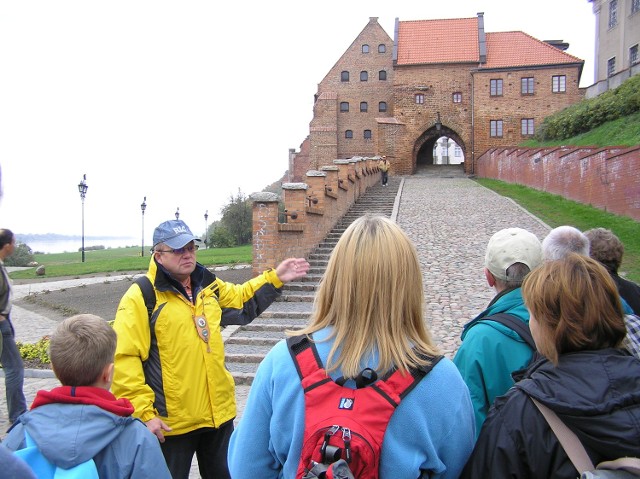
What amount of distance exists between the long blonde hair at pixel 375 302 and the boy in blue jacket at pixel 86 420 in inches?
35.7

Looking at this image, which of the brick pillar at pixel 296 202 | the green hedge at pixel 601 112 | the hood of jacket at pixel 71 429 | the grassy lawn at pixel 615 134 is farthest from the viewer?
the green hedge at pixel 601 112

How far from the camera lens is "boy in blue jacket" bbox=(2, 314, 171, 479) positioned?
2.11 metres

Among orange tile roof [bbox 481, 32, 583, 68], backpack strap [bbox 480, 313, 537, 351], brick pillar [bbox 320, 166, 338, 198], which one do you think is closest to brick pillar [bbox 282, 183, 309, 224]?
brick pillar [bbox 320, 166, 338, 198]

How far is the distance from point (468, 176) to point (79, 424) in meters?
37.1

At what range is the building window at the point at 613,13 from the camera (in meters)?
35.9

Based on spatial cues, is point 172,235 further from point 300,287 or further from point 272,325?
point 300,287

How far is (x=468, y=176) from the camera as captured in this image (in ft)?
122

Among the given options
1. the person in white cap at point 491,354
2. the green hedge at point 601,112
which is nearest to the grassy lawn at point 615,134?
the green hedge at point 601,112

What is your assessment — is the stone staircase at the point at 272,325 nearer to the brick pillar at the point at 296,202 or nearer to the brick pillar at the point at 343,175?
the brick pillar at the point at 296,202

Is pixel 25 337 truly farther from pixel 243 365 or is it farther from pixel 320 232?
pixel 320 232

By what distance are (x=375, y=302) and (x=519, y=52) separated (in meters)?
43.5

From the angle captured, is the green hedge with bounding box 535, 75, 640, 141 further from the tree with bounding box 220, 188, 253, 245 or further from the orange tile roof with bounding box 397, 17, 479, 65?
the tree with bounding box 220, 188, 253, 245

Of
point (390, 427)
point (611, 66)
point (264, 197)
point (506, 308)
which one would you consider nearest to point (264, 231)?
point (264, 197)

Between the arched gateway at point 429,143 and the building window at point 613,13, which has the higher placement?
the building window at point 613,13
